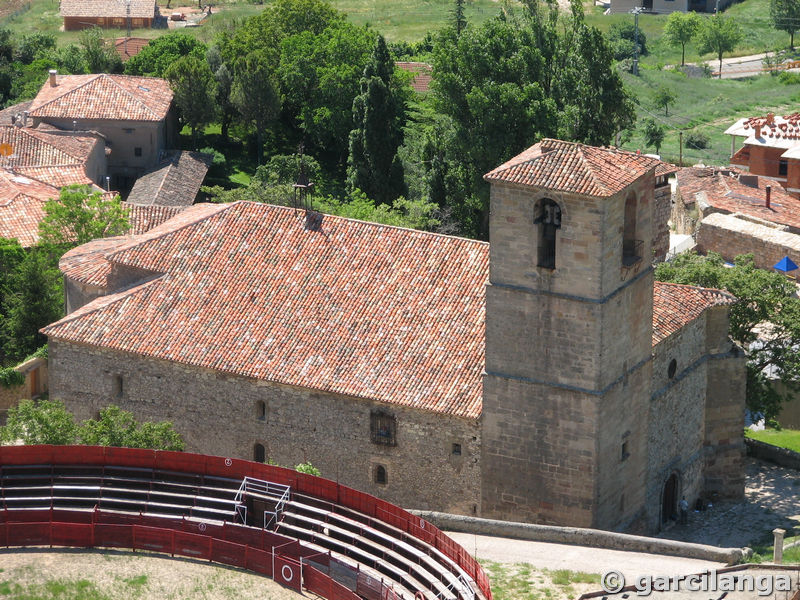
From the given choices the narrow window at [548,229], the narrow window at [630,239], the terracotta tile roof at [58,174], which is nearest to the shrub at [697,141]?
the terracotta tile roof at [58,174]

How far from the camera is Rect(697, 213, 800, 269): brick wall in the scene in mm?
96062

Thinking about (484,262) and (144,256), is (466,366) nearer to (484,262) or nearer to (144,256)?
(484,262)

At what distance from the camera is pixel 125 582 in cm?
5359

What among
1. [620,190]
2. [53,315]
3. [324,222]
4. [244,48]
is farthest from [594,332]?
[244,48]

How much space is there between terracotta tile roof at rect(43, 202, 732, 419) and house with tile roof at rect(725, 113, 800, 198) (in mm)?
51426

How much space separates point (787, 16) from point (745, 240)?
212ft

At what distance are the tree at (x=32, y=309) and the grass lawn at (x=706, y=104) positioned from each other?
59.0 meters

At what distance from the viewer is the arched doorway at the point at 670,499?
62719 millimetres

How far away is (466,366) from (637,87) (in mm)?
80409

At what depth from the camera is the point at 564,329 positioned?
55.4 m

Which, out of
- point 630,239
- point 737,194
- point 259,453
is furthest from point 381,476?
point 737,194

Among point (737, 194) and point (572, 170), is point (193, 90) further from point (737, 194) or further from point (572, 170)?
point (572, 170)

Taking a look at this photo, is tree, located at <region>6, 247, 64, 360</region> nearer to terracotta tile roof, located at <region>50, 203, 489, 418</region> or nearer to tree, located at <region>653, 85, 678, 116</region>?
A: terracotta tile roof, located at <region>50, 203, 489, 418</region>

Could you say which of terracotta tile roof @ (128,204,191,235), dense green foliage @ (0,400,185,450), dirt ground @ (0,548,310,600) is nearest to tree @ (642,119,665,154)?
terracotta tile roof @ (128,204,191,235)
